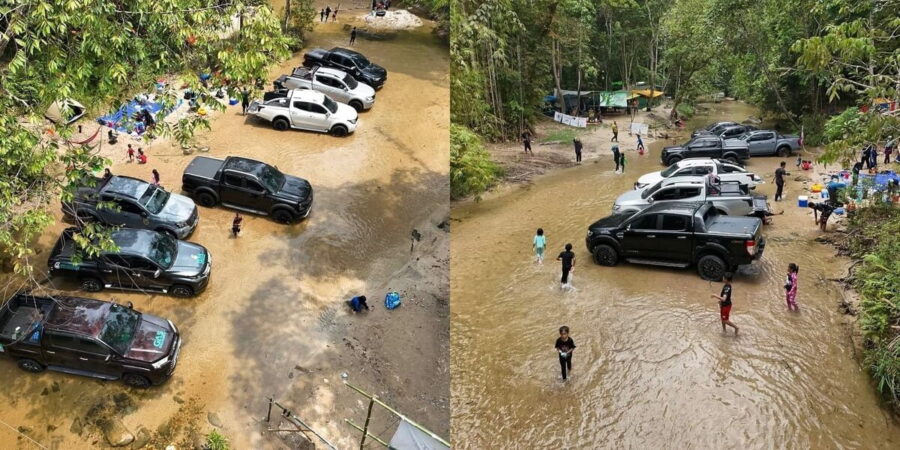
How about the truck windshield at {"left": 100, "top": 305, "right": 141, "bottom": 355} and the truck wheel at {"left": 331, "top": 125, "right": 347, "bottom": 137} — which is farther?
the truck wheel at {"left": 331, "top": 125, "right": 347, "bottom": 137}

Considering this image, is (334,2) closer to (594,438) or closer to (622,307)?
(622,307)

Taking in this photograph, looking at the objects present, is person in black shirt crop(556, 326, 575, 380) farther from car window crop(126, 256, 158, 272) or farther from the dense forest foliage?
car window crop(126, 256, 158, 272)

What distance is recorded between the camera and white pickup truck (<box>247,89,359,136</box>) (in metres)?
19.1

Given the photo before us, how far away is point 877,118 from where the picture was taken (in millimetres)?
8836

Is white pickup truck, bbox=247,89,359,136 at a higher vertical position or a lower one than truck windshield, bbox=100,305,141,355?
higher

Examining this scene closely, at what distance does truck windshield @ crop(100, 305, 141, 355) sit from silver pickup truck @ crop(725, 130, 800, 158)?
20.5 meters

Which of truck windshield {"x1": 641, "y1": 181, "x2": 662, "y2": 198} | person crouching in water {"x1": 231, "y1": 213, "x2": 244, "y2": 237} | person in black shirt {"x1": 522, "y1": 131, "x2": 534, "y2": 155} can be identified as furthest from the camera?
person in black shirt {"x1": 522, "y1": 131, "x2": 534, "y2": 155}

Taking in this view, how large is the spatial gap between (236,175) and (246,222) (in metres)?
1.14

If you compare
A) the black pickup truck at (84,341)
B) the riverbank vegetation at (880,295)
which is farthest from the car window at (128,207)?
the riverbank vegetation at (880,295)

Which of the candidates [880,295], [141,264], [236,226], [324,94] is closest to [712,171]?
[880,295]

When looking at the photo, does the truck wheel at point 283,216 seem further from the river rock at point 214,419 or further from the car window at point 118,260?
the river rock at point 214,419

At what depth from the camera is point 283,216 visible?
1501 cm

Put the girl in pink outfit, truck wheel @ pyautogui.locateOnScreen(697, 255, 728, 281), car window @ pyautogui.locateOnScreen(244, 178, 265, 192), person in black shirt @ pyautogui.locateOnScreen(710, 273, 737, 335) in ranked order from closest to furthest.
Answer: person in black shirt @ pyautogui.locateOnScreen(710, 273, 737, 335) → the girl in pink outfit → truck wheel @ pyautogui.locateOnScreen(697, 255, 728, 281) → car window @ pyautogui.locateOnScreen(244, 178, 265, 192)

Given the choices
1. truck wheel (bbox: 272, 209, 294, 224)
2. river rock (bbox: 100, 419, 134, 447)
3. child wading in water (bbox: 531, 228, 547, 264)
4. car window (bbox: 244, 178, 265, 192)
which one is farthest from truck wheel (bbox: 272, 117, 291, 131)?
river rock (bbox: 100, 419, 134, 447)
